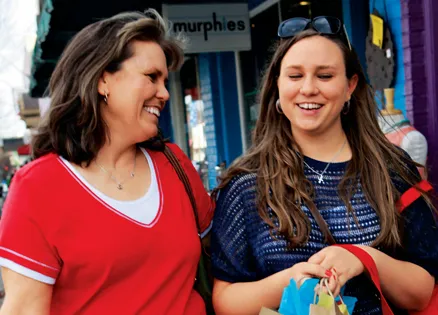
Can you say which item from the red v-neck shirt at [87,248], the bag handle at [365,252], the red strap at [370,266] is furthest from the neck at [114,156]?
the red strap at [370,266]

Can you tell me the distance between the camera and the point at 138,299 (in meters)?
1.70

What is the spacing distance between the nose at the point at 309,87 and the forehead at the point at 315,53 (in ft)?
0.20

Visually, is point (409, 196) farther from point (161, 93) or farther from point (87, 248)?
point (87, 248)

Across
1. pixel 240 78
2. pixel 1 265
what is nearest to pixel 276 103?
A: pixel 1 265

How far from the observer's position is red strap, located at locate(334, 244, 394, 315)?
1.62 meters

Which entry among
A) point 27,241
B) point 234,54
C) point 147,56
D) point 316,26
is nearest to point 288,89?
point 316,26

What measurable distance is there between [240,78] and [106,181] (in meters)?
6.74

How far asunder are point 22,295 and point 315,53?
1248 millimetres

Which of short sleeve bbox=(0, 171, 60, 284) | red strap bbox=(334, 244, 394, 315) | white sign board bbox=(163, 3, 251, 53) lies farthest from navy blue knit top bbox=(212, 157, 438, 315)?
white sign board bbox=(163, 3, 251, 53)

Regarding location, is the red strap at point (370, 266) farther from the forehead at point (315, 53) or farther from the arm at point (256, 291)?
the forehead at point (315, 53)

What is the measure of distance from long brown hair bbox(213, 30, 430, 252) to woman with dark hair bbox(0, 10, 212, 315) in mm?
298

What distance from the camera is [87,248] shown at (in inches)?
64.1

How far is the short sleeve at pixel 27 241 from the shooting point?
1540 millimetres

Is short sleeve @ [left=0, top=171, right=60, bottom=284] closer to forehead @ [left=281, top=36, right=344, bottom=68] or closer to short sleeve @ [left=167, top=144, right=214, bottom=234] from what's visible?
short sleeve @ [left=167, top=144, right=214, bottom=234]
